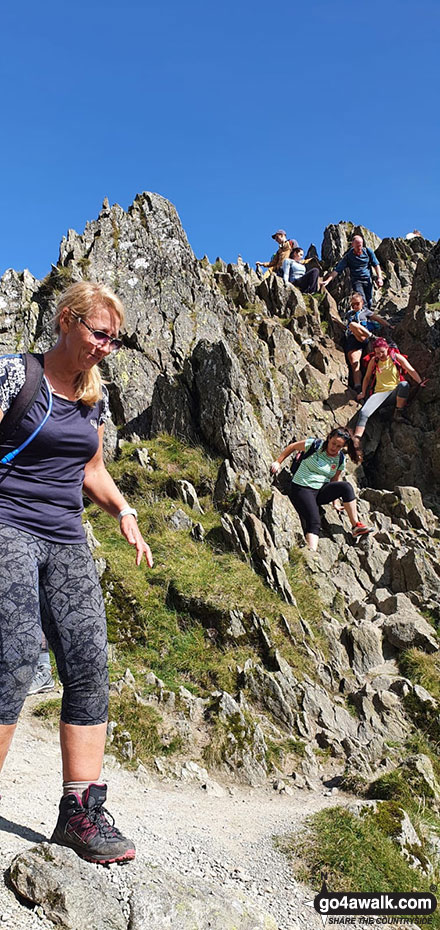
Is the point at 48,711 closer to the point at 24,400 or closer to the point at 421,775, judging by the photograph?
the point at 421,775

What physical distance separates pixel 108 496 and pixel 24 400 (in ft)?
3.82

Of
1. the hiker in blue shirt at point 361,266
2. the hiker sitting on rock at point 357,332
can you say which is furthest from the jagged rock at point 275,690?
the hiker in blue shirt at point 361,266

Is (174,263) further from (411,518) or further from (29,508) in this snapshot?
(29,508)

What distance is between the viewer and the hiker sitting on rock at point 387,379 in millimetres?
18000

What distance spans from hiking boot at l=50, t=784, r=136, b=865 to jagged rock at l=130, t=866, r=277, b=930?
1.03 ft

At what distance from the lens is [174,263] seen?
2278 cm

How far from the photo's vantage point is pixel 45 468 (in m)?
3.94

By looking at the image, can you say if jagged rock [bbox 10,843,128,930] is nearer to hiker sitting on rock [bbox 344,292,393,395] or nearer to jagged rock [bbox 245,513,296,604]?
jagged rock [bbox 245,513,296,604]

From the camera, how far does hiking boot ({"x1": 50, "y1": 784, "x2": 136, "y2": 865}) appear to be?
3865 millimetres

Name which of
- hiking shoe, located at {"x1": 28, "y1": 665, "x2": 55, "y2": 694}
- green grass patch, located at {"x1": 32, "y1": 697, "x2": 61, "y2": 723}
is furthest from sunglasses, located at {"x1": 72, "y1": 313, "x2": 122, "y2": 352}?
green grass patch, located at {"x1": 32, "y1": 697, "x2": 61, "y2": 723}

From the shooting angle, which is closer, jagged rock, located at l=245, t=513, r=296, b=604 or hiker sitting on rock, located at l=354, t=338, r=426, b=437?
jagged rock, located at l=245, t=513, r=296, b=604

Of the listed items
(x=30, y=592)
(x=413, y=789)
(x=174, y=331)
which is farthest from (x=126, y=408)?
(x=30, y=592)

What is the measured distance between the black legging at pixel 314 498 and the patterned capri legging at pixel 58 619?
385 inches

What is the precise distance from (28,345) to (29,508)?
16680 mm
